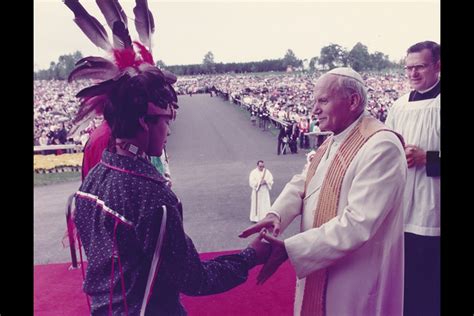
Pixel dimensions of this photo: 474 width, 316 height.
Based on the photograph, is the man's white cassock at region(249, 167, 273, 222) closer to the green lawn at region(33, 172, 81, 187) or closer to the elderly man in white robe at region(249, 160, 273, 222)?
the elderly man in white robe at region(249, 160, 273, 222)

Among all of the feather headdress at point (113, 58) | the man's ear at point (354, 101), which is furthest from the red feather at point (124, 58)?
the man's ear at point (354, 101)

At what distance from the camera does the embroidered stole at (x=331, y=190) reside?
2166 millimetres

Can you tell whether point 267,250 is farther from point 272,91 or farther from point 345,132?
point 272,91

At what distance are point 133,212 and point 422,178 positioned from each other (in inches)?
78.3

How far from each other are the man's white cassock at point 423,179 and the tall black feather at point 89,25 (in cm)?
195

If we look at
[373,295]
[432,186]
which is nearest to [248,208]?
[432,186]

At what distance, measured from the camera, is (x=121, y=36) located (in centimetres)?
181

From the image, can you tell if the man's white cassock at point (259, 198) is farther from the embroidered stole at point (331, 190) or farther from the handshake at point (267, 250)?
the handshake at point (267, 250)

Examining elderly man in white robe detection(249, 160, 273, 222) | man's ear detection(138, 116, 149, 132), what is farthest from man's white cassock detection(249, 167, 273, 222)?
man's ear detection(138, 116, 149, 132)

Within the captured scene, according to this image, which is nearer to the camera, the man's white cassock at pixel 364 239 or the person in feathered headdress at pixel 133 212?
the person in feathered headdress at pixel 133 212

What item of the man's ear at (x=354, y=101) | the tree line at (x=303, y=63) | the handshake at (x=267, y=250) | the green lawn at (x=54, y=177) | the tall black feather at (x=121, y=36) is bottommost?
the green lawn at (x=54, y=177)

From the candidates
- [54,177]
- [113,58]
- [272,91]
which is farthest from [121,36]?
[54,177]
